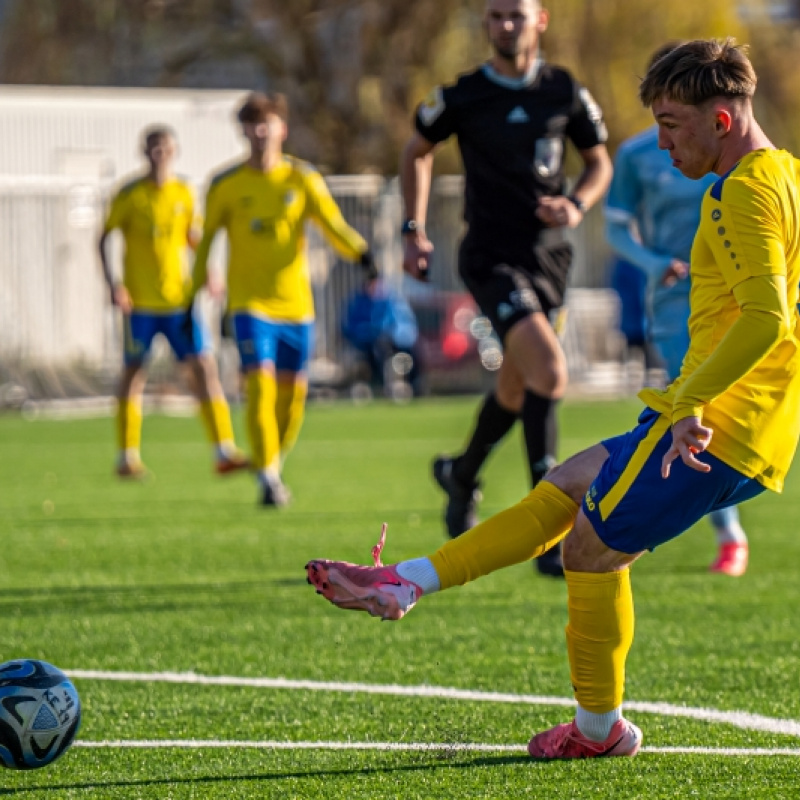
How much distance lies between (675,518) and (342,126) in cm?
2483

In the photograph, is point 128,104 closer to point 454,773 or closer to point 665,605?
point 665,605

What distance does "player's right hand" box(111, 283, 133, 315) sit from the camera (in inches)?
505

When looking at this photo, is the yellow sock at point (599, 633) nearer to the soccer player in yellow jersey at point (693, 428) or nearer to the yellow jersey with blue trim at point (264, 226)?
the soccer player in yellow jersey at point (693, 428)

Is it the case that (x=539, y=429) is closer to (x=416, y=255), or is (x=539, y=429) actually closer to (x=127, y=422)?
(x=416, y=255)

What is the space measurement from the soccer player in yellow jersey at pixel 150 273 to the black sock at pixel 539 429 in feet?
17.4

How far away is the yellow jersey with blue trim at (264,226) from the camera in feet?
35.9

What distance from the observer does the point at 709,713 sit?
4926mm

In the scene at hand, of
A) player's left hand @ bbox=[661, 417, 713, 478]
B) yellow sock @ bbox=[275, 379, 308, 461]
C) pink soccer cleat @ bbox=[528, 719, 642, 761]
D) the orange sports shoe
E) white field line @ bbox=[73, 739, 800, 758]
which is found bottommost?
the orange sports shoe

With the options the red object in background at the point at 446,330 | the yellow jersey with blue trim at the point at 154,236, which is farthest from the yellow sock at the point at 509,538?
the red object in background at the point at 446,330

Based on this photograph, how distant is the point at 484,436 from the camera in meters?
8.14

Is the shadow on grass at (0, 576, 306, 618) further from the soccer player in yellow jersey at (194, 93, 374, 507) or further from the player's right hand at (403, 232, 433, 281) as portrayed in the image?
the soccer player in yellow jersey at (194, 93, 374, 507)

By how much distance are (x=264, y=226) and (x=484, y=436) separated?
10.9 feet

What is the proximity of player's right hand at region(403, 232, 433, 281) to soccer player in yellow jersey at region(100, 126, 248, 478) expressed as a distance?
5.26 metres

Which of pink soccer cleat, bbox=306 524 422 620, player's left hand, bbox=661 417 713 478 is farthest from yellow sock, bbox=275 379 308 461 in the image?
player's left hand, bbox=661 417 713 478
